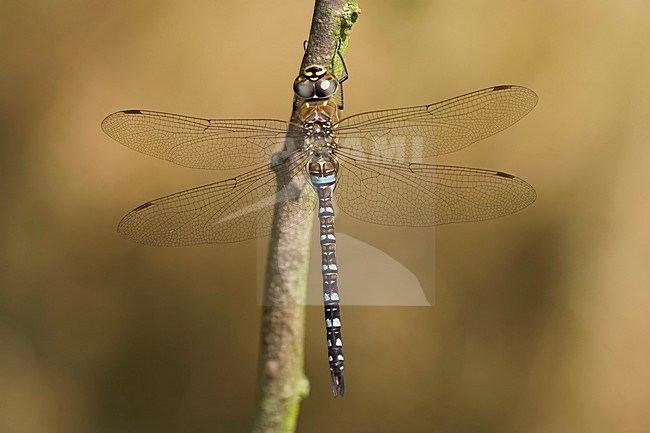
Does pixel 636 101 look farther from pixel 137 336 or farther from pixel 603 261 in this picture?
pixel 137 336

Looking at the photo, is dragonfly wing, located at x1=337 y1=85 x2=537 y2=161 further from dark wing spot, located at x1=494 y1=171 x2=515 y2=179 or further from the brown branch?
the brown branch

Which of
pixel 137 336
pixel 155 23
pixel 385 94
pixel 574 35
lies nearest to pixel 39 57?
pixel 155 23

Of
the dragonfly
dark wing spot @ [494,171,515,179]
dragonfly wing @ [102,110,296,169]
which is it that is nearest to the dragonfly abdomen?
the dragonfly

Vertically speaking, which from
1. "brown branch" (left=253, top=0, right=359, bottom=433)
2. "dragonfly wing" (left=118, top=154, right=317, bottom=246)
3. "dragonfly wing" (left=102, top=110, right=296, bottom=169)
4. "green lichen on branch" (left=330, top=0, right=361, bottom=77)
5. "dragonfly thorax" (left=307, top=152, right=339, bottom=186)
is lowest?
"brown branch" (left=253, top=0, right=359, bottom=433)

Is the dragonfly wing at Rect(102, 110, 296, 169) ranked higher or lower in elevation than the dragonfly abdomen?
higher

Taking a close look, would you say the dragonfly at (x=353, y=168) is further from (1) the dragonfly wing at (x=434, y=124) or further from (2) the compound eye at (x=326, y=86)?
(2) the compound eye at (x=326, y=86)

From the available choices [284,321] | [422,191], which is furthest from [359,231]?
[284,321]

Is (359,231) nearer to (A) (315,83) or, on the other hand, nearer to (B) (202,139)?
(B) (202,139)

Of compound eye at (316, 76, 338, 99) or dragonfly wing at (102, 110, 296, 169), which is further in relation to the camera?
dragonfly wing at (102, 110, 296, 169)
